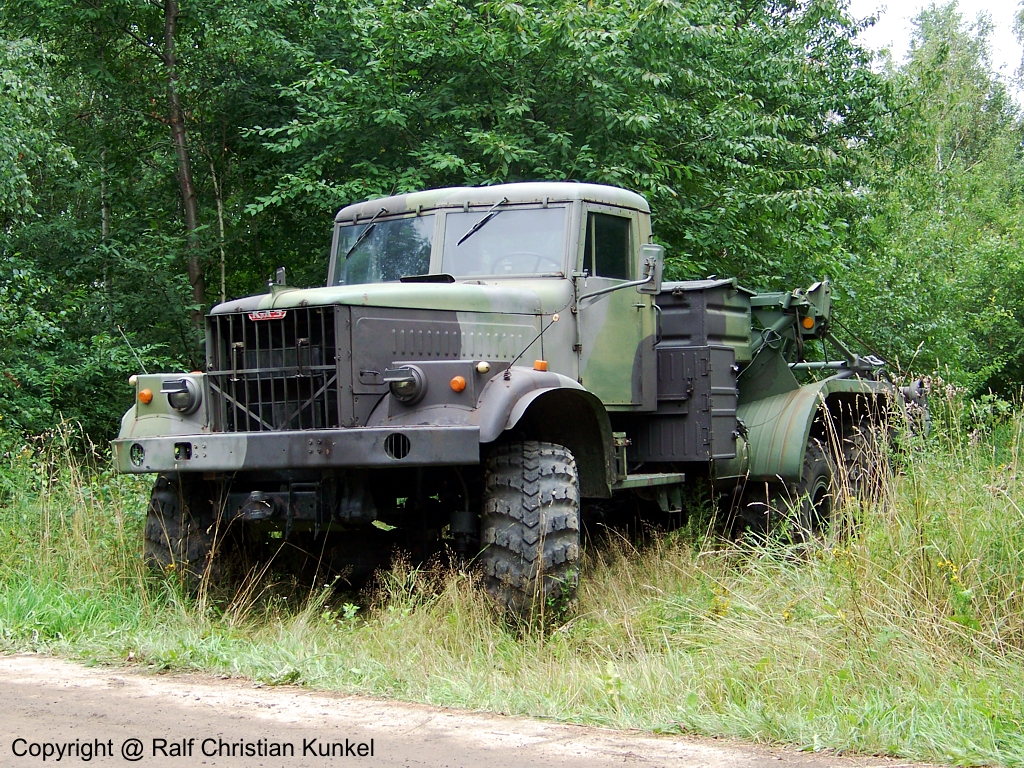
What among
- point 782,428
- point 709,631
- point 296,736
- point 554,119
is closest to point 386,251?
point 782,428

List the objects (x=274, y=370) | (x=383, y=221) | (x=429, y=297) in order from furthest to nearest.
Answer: (x=383, y=221) → (x=429, y=297) → (x=274, y=370)

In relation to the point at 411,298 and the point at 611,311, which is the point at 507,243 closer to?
the point at 611,311

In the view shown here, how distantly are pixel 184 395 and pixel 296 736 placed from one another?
→ 2873 mm

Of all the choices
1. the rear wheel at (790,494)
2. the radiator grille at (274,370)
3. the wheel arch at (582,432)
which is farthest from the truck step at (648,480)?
the radiator grille at (274,370)

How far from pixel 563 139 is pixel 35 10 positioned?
5.77 metres

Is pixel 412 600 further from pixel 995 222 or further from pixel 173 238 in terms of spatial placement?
pixel 995 222

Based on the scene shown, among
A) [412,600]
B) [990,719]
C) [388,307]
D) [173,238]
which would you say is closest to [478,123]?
[173,238]

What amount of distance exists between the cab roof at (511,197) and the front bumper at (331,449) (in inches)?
83.6

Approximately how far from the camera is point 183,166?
1309cm

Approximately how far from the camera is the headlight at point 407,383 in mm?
5910

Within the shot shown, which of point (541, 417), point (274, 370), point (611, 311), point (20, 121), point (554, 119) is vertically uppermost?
point (554, 119)

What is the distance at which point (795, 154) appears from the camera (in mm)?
14094

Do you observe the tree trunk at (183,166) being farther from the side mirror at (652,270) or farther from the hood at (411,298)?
the side mirror at (652,270)

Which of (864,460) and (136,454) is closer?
(136,454)
